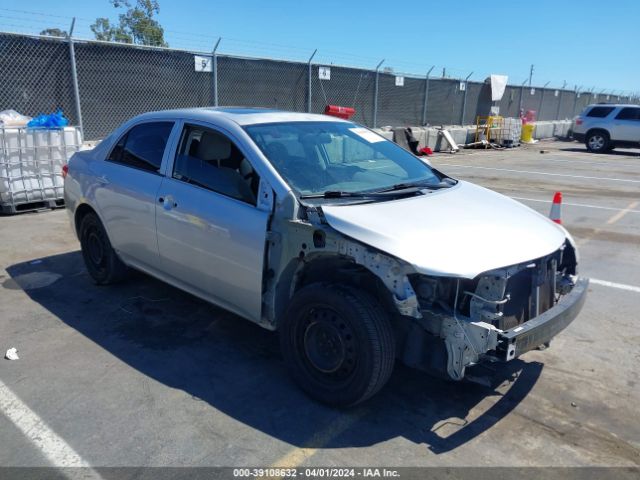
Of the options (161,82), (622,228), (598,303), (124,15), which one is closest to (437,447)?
(598,303)

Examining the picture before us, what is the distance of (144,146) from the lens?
4559 mm

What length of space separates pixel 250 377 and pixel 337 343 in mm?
800

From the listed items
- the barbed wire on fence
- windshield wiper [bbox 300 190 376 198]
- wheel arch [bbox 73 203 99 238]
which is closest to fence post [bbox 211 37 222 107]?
the barbed wire on fence

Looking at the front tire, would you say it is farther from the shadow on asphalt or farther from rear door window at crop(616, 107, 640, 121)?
rear door window at crop(616, 107, 640, 121)

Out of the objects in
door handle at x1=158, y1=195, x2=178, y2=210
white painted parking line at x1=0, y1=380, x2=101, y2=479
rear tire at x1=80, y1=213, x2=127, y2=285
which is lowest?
white painted parking line at x1=0, y1=380, x2=101, y2=479

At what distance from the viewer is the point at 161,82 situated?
12.2 m

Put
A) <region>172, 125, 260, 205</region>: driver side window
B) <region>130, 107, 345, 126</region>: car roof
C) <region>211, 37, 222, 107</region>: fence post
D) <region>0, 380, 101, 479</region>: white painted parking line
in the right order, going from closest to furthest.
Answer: <region>0, 380, 101, 479</region>: white painted parking line → <region>172, 125, 260, 205</region>: driver side window → <region>130, 107, 345, 126</region>: car roof → <region>211, 37, 222, 107</region>: fence post

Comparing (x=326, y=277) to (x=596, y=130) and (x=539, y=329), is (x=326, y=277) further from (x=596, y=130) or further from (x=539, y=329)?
(x=596, y=130)

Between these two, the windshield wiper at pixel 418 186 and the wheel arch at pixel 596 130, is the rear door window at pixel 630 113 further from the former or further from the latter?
the windshield wiper at pixel 418 186

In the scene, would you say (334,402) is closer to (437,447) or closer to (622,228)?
(437,447)

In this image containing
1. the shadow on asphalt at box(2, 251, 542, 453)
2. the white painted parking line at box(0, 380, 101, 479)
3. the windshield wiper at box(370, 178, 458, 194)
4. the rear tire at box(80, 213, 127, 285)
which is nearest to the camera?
the white painted parking line at box(0, 380, 101, 479)

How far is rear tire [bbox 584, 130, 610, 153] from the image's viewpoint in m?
21.4

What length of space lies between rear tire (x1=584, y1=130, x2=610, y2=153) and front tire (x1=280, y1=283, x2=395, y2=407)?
71.5ft

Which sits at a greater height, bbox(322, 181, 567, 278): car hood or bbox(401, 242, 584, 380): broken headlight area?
bbox(322, 181, 567, 278): car hood
